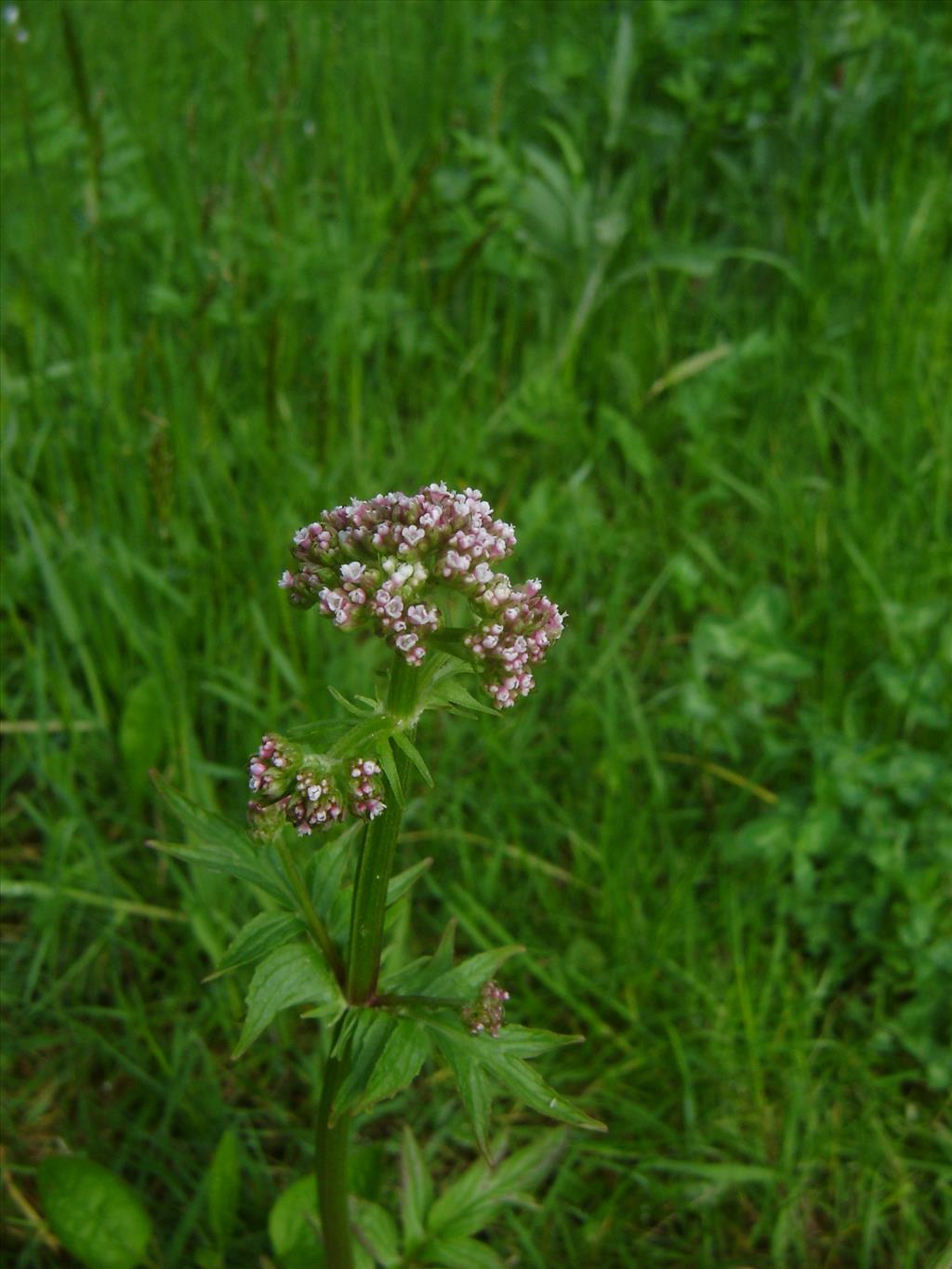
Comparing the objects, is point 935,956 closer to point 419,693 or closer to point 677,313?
point 419,693

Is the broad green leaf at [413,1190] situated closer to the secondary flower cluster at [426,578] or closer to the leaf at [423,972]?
the leaf at [423,972]

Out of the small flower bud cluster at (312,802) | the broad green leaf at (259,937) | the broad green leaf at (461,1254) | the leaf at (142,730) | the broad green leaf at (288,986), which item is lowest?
the broad green leaf at (461,1254)

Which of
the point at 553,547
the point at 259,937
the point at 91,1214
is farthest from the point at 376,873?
the point at 553,547

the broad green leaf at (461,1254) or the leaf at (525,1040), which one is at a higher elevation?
the leaf at (525,1040)

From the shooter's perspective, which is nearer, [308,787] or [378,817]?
[308,787]

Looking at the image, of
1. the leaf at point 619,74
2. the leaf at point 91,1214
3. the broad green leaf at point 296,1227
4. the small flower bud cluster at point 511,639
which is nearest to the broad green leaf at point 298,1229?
the broad green leaf at point 296,1227

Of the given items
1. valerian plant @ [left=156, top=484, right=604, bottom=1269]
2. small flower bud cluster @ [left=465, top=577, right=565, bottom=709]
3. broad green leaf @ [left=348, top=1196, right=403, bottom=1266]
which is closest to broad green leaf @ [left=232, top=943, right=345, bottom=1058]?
valerian plant @ [left=156, top=484, right=604, bottom=1269]

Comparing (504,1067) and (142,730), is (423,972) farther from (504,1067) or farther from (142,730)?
(142,730)
